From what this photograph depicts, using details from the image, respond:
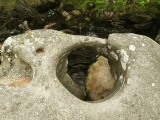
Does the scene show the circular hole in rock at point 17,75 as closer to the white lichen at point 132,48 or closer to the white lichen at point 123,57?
the white lichen at point 123,57

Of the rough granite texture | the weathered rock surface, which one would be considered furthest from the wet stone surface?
the rough granite texture

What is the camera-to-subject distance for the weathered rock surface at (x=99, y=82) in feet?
33.4

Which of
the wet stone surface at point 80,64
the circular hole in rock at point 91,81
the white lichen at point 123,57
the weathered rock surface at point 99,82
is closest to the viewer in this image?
the white lichen at point 123,57

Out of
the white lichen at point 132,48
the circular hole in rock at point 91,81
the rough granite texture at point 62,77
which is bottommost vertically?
the circular hole in rock at point 91,81

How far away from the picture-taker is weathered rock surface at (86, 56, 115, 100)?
401 inches

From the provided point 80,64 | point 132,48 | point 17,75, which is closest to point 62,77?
point 17,75

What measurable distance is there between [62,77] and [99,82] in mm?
1504

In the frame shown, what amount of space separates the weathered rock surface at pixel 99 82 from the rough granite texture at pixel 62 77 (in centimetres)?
59

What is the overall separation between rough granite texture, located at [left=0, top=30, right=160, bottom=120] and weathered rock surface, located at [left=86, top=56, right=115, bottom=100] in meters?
0.59

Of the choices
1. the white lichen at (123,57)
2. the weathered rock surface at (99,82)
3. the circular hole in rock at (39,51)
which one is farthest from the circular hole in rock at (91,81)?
the white lichen at (123,57)

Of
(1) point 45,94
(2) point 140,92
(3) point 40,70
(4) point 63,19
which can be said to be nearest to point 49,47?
(3) point 40,70

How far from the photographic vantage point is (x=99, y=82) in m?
10.4

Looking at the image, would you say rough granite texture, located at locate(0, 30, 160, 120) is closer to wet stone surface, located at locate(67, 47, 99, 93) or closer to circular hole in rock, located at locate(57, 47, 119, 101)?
circular hole in rock, located at locate(57, 47, 119, 101)

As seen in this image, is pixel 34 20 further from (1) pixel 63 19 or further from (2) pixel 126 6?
(2) pixel 126 6
